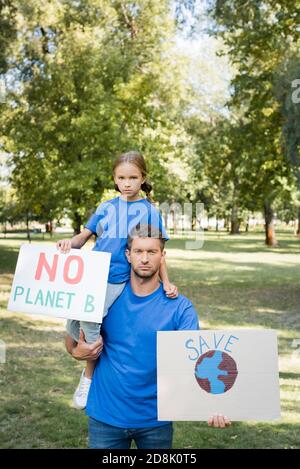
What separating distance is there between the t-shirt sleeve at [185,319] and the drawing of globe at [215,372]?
0.49 feet

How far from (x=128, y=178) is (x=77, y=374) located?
4.68 m

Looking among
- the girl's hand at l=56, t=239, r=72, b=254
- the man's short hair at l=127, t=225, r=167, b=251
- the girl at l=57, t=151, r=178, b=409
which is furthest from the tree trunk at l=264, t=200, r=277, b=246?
the man's short hair at l=127, t=225, r=167, b=251

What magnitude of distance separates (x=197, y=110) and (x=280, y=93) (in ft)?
93.7

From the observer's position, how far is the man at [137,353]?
2.71m

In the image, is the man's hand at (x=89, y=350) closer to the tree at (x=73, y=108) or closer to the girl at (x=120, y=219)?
the girl at (x=120, y=219)

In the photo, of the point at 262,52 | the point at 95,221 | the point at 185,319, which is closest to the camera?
the point at 185,319

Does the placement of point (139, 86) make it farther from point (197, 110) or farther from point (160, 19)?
point (197, 110)

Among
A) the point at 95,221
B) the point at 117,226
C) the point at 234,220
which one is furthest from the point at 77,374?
the point at 234,220

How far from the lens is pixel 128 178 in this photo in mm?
3479

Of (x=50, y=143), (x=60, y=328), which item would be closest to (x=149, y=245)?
(x=60, y=328)

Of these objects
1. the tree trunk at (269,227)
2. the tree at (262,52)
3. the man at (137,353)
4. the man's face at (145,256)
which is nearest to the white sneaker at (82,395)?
the man at (137,353)

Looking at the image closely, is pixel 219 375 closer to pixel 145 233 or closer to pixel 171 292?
pixel 171 292

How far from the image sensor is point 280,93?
492 inches

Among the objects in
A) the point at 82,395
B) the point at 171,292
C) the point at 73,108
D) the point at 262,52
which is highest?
the point at 262,52
